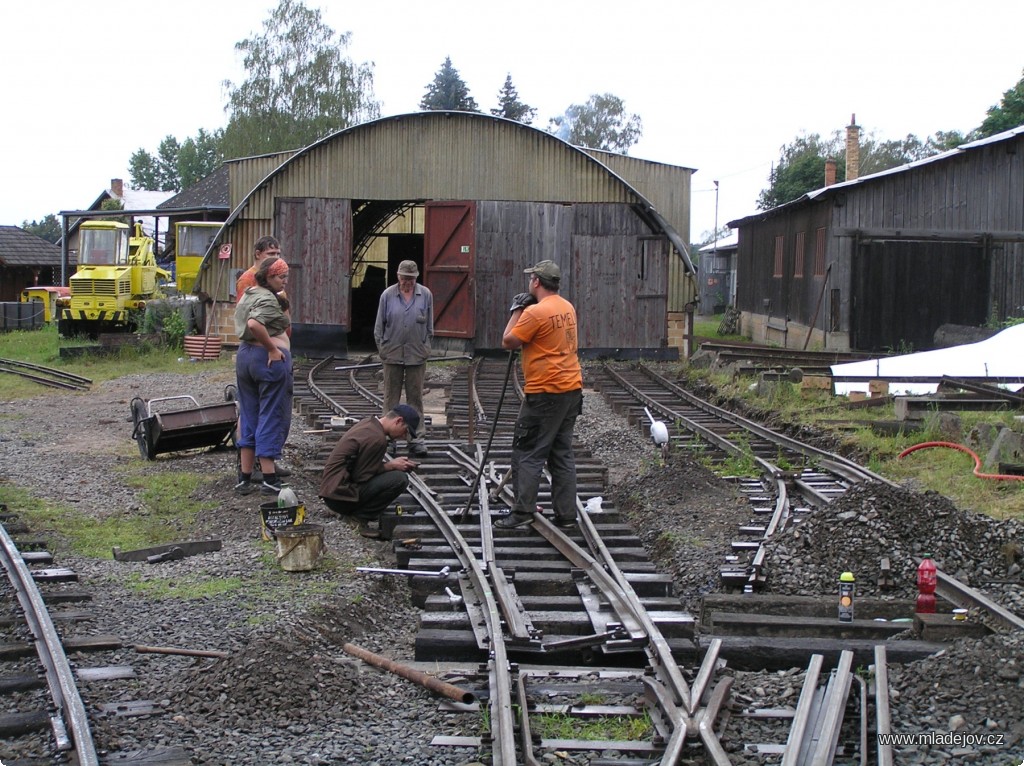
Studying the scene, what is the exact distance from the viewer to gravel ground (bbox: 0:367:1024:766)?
175 inches

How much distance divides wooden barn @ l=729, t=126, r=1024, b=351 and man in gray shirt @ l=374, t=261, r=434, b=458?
14.3 metres

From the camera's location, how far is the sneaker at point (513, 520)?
7832 millimetres

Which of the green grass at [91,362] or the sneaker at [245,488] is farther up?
the green grass at [91,362]

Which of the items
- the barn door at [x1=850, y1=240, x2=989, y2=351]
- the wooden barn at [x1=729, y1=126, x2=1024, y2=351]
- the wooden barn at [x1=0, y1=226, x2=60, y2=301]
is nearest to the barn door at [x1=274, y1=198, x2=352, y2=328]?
the wooden barn at [x1=729, y1=126, x2=1024, y2=351]

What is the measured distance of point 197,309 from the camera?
24453 millimetres

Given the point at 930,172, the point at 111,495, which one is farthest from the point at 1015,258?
the point at 111,495

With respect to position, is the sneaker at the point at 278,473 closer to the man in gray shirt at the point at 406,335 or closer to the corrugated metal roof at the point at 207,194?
the man in gray shirt at the point at 406,335

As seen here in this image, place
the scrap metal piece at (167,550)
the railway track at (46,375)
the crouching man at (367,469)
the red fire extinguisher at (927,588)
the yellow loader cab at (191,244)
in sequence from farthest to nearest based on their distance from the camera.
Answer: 1. the yellow loader cab at (191,244)
2. the railway track at (46,375)
3. the crouching man at (367,469)
4. the scrap metal piece at (167,550)
5. the red fire extinguisher at (927,588)

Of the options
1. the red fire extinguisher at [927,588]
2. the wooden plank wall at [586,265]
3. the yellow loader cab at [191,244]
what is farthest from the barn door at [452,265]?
the red fire extinguisher at [927,588]

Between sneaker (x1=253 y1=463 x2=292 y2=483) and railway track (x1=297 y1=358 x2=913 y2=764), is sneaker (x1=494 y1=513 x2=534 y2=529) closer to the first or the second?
railway track (x1=297 y1=358 x2=913 y2=764)

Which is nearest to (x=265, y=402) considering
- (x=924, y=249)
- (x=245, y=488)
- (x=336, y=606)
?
(x=245, y=488)

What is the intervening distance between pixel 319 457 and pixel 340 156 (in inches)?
496

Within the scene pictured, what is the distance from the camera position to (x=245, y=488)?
9.02m

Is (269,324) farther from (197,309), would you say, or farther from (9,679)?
(197,309)
